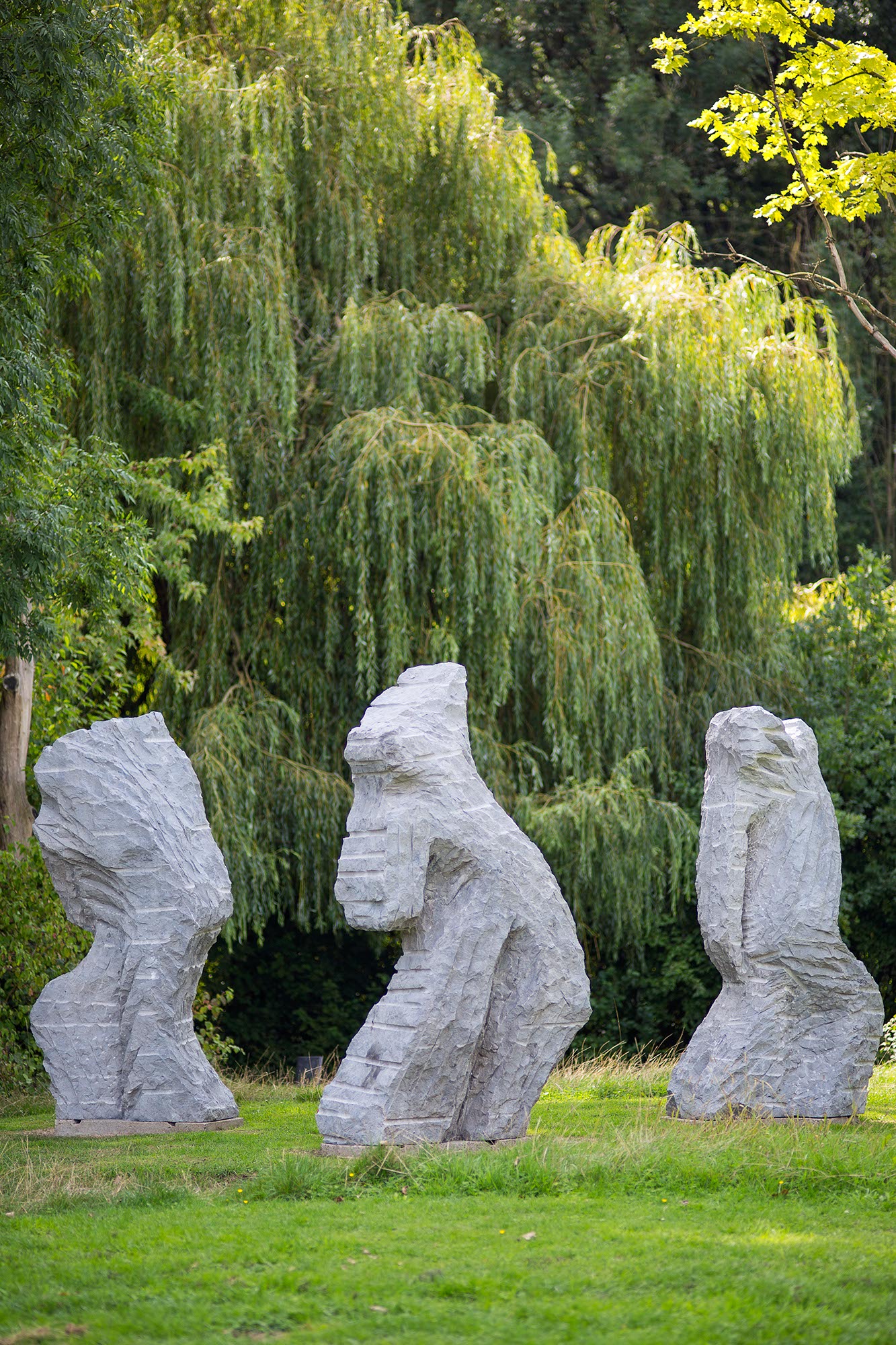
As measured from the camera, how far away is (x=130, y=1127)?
872 centimetres

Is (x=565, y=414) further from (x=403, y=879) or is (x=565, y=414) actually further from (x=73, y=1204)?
(x=73, y=1204)

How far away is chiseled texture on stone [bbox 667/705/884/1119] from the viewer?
29.5ft

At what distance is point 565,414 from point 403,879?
6.79 metres

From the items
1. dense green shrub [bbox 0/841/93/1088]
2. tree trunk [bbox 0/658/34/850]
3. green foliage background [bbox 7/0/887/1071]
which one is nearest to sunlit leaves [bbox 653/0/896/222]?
green foliage background [bbox 7/0/887/1071]

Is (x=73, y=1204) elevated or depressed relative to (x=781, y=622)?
depressed

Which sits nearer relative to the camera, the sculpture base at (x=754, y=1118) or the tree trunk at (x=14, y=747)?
the sculpture base at (x=754, y=1118)

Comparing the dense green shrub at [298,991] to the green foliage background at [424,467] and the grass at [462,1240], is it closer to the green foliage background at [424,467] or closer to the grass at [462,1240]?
the green foliage background at [424,467]

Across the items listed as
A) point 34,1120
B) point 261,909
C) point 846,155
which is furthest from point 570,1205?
point 846,155

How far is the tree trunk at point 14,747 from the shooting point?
38.7 ft

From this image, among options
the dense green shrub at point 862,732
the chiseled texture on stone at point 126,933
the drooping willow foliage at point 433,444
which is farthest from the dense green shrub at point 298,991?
the chiseled texture on stone at point 126,933

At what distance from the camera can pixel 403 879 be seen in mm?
7441

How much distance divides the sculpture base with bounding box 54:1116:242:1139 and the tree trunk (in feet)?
11.2

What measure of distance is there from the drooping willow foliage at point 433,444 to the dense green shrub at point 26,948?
142cm

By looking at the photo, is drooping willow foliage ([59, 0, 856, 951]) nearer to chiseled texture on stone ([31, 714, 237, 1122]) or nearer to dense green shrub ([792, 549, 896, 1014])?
dense green shrub ([792, 549, 896, 1014])
